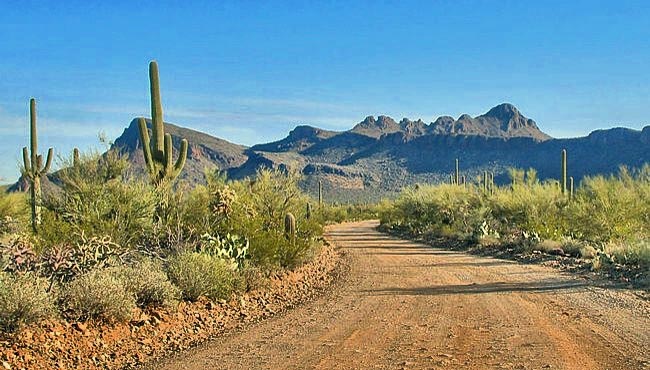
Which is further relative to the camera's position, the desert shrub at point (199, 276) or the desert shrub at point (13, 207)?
the desert shrub at point (13, 207)

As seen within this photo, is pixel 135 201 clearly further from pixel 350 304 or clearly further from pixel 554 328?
pixel 554 328

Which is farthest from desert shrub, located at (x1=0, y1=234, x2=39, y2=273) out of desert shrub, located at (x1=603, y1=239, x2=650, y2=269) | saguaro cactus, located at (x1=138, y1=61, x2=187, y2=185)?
desert shrub, located at (x1=603, y1=239, x2=650, y2=269)

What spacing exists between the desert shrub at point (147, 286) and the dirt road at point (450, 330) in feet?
5.64

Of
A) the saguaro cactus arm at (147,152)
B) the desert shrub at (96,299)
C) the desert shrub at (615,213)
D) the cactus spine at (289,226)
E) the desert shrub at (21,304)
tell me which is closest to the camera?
the desert shrub at (21,304)

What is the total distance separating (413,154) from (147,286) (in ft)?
395

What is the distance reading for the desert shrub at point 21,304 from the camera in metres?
9.11

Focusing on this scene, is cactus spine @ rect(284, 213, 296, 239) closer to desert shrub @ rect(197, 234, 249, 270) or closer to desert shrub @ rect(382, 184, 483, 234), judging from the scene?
desert shrub @ rect(197, 234, 249, 270)

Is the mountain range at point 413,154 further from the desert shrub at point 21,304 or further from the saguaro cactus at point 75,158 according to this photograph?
the desert shrub at point 21,304

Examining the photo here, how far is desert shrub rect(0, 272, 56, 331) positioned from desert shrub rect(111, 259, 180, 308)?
6.49 ft

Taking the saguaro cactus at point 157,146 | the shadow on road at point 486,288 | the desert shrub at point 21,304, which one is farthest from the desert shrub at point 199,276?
the saguaro cactus at point 157,146

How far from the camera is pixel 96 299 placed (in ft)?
34.1

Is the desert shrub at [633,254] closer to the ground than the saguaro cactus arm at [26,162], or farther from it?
closer to the ground

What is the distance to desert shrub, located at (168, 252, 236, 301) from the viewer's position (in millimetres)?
13203

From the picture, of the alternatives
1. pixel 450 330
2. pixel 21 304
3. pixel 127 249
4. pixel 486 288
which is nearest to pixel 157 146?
pixel 127 249
